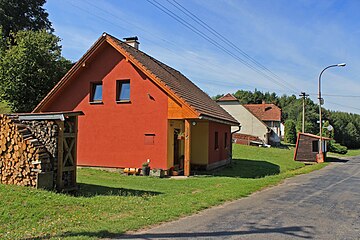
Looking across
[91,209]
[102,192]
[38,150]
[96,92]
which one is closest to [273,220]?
[91,209]

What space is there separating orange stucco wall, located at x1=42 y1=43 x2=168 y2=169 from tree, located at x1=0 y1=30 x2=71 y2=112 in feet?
23.2

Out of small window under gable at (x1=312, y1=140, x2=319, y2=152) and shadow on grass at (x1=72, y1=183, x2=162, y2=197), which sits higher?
small window under gable at (x1=312, y1=140, x2=319, y2=152)

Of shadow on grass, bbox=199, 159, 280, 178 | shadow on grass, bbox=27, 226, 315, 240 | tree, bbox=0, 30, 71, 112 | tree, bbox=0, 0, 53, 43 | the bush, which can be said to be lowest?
shadow on grass, bbox=199, 159, 280, 178

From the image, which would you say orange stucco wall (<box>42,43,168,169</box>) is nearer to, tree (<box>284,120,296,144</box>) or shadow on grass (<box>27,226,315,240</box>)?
shadow on grass (<box>27,226,315,240</box>)

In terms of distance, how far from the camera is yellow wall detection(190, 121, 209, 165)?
20.0m

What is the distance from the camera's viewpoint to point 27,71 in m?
26.4

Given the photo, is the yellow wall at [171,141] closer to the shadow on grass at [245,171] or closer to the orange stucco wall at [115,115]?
the orange stucco wall at [115,115]

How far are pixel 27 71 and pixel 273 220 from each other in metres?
23.5

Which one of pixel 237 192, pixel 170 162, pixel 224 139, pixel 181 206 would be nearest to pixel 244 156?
pixel 224 139

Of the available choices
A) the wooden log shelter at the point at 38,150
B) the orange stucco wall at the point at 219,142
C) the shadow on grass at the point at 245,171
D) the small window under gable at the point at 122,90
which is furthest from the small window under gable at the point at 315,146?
the wooden log shelter at the point at 38,150

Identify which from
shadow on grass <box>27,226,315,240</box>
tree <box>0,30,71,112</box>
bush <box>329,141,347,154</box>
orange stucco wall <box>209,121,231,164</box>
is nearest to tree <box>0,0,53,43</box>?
tree <box>0,30,71,112</box>

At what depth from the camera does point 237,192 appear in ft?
38.4

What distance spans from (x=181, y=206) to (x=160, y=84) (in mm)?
9345

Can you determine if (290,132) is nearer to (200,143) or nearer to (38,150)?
(200,143)
